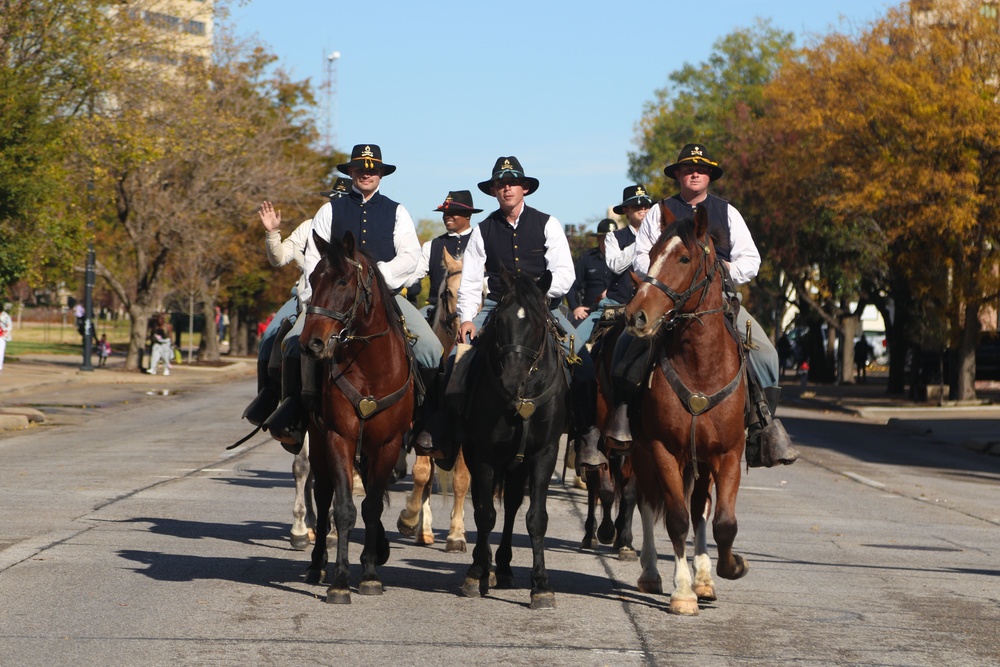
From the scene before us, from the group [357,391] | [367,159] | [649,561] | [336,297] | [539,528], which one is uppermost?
[367,159]

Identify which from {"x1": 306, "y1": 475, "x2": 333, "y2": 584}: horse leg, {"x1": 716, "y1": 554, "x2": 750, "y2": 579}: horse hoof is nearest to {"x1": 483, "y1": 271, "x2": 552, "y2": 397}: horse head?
{"x1": 306, "y1": 475, "x2": 333, "y2": 584}: horse leg

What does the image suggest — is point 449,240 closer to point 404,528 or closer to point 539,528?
point 404,528

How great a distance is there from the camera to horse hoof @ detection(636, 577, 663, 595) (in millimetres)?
9312

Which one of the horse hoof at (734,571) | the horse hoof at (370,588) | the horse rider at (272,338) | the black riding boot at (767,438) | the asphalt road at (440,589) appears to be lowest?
the asphalt road at (440,589)

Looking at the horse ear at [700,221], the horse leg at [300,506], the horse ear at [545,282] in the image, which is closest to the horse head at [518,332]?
the horse ear at [545,282]

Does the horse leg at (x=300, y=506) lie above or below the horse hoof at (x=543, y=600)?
above

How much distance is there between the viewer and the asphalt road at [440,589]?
745 cm

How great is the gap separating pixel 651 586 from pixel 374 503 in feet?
6.19

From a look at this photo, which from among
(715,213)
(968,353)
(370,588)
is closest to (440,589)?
(370,588)

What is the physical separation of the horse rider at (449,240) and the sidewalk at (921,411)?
1580cm

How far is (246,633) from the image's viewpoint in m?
7.70

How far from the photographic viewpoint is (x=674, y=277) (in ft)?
28.4

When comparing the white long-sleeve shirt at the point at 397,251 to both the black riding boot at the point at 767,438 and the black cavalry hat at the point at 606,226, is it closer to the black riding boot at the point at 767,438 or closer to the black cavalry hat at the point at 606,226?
the black riding boot at the point at 767,438

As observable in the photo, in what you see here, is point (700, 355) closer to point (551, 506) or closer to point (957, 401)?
point (551, 506)
